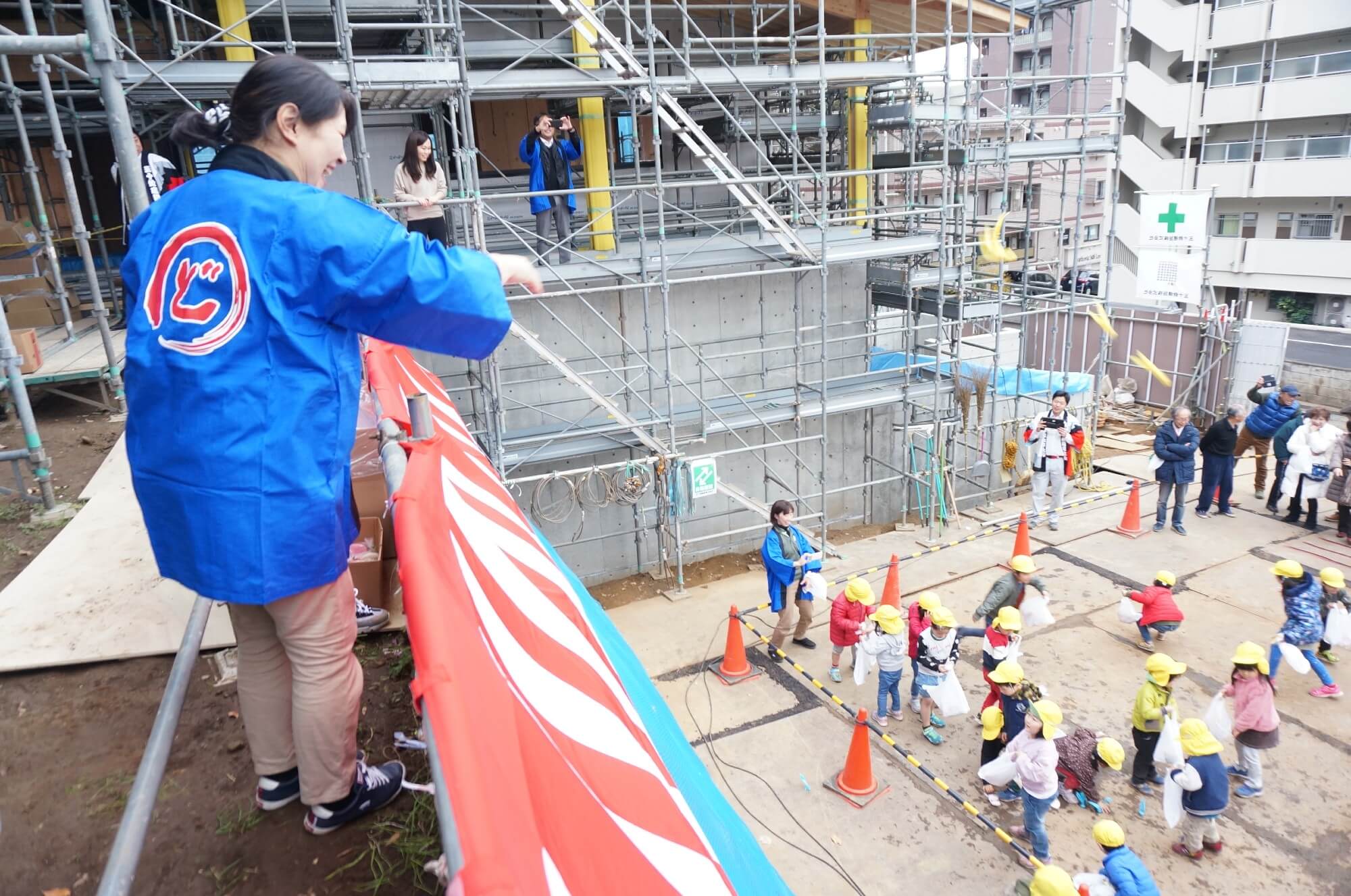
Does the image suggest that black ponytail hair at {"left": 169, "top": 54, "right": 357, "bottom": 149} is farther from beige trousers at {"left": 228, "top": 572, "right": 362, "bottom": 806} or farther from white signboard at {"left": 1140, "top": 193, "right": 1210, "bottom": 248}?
white signboard at {"left": 1140, "top": 193, "right": 1210, "bottom": 248}

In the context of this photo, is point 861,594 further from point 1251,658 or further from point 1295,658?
point 1295,658

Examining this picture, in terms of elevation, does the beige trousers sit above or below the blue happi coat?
below

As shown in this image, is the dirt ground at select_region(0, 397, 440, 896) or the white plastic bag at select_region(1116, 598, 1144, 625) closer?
the dirt ground at select_region(0, 397, 440, 896)

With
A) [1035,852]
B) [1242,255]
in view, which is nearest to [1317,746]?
[1035,852]

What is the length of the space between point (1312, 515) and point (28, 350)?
16025 mm

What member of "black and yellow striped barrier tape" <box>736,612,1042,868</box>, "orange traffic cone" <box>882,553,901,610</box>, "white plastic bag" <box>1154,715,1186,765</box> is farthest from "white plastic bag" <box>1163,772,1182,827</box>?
"orange traffic cone" <box>882,553,901,610</box>

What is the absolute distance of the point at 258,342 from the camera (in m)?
1.71

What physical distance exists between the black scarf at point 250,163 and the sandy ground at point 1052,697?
5.89 metres

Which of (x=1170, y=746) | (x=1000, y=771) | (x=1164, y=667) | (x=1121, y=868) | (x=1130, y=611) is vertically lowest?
(x=1130, y=611)

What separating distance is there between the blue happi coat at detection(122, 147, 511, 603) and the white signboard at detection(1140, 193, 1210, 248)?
1642 cm

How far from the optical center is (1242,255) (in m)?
25.1

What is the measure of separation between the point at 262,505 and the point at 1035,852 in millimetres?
6318

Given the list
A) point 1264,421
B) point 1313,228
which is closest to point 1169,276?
point 1264,421

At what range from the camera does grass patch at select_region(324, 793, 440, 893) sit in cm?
205
